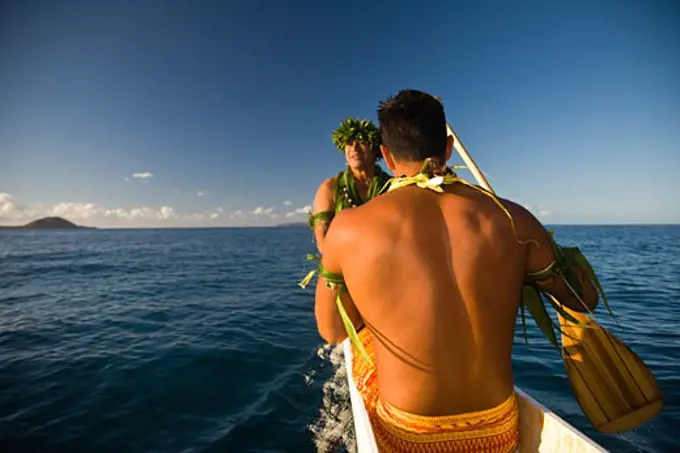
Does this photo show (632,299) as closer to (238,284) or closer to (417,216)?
(417,216)

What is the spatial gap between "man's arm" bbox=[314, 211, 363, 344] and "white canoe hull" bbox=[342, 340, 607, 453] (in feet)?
1.78

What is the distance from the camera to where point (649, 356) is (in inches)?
328

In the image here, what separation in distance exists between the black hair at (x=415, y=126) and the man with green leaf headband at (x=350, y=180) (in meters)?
2.01

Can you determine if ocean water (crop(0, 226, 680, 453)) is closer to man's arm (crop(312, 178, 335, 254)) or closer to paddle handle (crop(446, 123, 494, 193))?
man's arm (crop(312, 178, 335, 254))

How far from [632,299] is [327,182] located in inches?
616

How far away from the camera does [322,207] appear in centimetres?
422

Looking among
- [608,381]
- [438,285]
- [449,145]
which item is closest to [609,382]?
[608,381]

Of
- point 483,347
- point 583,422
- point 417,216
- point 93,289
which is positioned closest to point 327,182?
point 417,216

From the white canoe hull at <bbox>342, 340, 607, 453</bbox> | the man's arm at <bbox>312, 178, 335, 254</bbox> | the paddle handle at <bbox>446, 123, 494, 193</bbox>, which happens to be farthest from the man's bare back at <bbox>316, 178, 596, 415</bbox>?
the paddle handle at <bbox>446, 123, 494, 193</bbox>

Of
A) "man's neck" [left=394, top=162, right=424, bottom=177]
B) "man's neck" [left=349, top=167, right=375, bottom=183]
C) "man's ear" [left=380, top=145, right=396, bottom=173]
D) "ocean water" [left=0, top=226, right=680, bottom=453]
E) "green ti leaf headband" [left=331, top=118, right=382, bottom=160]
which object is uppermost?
"green ti leaf headband" [left=331, top=118, right=382, bottom=160]

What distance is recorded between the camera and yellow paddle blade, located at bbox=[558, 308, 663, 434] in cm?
281

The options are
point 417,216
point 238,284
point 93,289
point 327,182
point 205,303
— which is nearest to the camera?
point 417,216

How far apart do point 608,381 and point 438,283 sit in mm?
2300

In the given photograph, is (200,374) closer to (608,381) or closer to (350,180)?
(350,180)
